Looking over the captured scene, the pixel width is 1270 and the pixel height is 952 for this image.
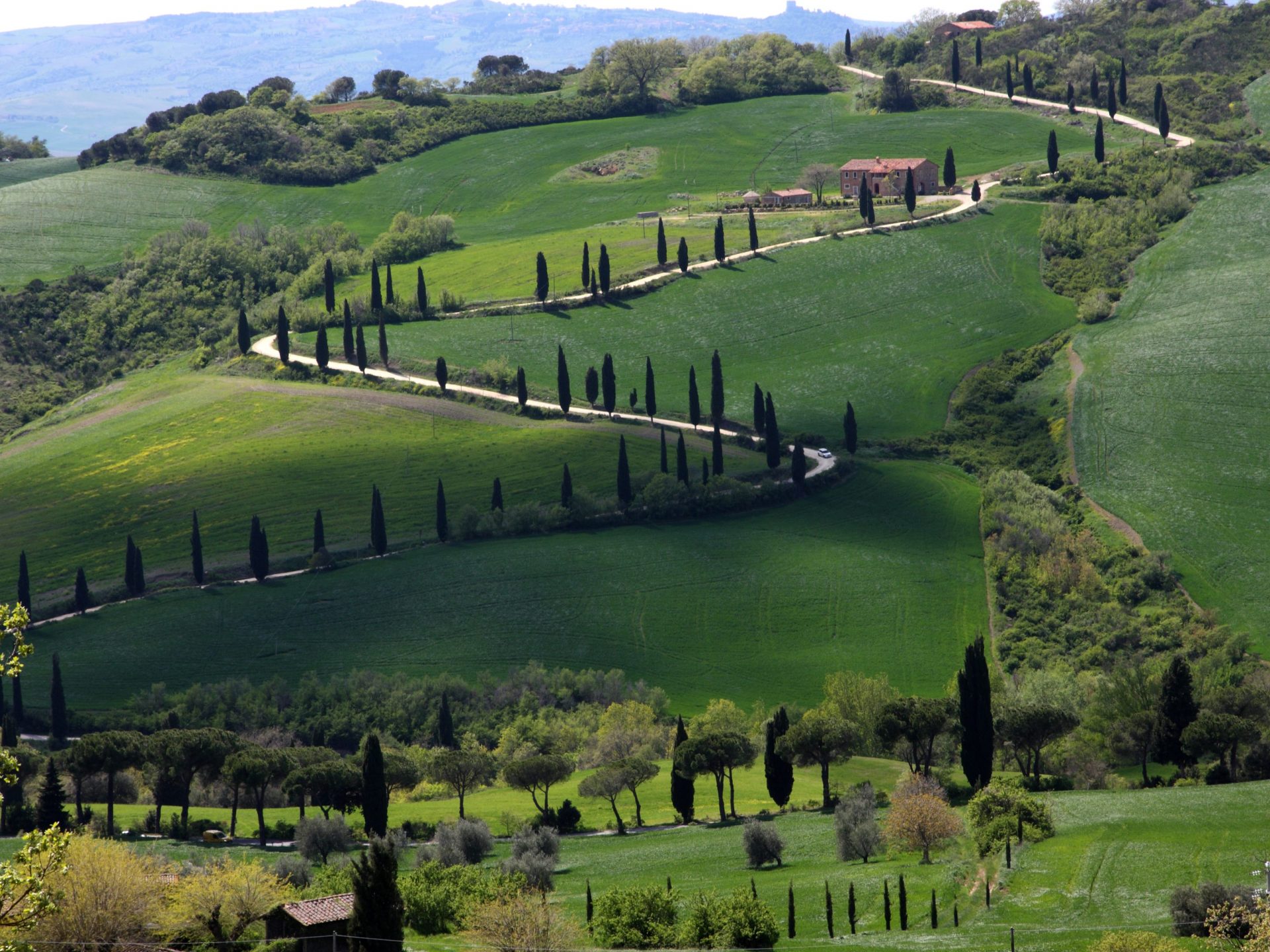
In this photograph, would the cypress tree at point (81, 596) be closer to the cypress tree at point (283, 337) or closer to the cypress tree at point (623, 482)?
the cypress tree at point (623, 482)

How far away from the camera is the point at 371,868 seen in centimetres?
4825

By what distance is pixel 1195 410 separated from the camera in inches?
5605

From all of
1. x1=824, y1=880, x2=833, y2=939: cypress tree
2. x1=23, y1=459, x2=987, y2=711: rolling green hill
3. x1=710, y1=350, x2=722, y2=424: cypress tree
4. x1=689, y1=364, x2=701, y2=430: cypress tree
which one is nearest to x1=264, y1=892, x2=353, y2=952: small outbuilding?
x1=824, y1=880, x2=833, y2=939: cypress tree

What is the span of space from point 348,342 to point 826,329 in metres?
50.5

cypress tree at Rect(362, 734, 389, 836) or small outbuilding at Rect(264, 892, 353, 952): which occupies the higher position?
small outbuilding at Rect(264, 892, 353, 952)

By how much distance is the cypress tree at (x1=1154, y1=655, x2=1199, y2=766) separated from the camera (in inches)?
3152

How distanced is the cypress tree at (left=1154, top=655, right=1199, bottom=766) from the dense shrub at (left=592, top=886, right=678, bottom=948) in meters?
34.2

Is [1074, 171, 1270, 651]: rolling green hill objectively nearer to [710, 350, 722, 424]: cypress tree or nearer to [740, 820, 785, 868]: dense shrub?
[710, 350, 722, 424]: cypress tree

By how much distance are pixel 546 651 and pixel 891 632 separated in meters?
24.8

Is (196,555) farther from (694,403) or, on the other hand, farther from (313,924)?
(313,924)

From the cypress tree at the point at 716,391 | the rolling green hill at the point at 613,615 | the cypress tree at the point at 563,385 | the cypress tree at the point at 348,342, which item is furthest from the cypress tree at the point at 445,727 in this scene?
the cypress tree at the point at 348,342

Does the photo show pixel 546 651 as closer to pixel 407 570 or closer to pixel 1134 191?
pixel 407 570

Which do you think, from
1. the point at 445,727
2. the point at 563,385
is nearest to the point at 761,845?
the point at 445,727

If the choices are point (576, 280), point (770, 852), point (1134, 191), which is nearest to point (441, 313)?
point (576, 280)
